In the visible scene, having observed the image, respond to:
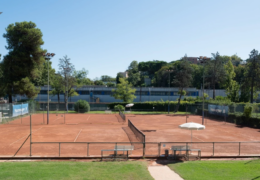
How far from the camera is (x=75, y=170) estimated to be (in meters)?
13.5

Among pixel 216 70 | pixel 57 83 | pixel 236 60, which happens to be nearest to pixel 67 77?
pixel 57 83

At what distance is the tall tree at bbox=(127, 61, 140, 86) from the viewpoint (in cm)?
13512

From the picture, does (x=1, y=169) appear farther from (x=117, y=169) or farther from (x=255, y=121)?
(x=255, y=121)

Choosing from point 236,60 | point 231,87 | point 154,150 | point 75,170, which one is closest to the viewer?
point 75,170

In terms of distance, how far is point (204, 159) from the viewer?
17.0 metres

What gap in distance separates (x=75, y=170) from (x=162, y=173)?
197 inches

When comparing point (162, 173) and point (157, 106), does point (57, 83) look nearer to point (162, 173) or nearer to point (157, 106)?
point (157, 106)

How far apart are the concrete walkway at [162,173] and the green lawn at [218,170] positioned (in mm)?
322

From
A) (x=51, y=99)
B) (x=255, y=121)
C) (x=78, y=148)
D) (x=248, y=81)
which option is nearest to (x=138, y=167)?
(x=78, y=148)

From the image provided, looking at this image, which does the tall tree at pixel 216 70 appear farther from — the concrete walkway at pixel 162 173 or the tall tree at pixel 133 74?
the concrete walkway at pixel 162 173

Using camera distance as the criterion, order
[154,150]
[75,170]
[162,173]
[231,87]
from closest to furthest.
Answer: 1. [75,170]
2. [162,173]
3. [154,150]
4. [231,87]

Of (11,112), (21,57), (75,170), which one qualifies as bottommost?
(75,170)

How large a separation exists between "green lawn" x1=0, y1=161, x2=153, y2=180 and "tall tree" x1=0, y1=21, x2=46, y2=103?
133 feet

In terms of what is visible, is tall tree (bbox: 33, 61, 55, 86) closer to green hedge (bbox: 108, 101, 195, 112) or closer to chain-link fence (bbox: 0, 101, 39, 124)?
green hedge (bbox: 108, 101, 195, 112)
